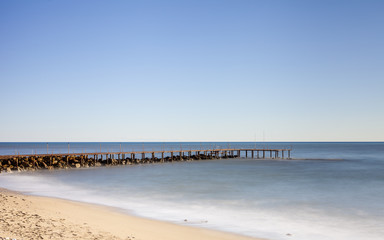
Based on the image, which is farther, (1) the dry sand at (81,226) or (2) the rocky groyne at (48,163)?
(2) the rocky groyne at (48,163)

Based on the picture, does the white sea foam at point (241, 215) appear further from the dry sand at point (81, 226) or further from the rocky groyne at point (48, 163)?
the rocky groyne at point (48, 163)

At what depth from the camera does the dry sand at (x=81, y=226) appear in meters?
9.62

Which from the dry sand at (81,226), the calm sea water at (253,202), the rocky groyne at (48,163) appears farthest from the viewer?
the rocky groyne at (48,163)

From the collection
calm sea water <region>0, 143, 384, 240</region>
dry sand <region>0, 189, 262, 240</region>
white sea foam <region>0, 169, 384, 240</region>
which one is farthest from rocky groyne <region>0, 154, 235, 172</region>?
dry sand <region>0, 189, 262, 240</region>

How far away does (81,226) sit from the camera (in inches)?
432

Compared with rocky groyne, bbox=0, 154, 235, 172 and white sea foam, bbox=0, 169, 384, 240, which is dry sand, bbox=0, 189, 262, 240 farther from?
rocky groyne, bbox=0, 154, 235, 172

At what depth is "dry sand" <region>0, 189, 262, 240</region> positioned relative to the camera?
962 cm

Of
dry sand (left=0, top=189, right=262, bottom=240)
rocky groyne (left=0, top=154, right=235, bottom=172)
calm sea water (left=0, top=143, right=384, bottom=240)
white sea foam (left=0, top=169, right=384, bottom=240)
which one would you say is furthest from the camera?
rocky groyne (left=0, top=154, right=235, bottom=172)

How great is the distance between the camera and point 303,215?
15859 mm

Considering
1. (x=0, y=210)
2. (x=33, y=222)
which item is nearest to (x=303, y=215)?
(x=33, y=222)

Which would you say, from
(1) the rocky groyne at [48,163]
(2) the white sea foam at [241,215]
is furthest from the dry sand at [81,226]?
(1) the rocky groyne at [48,163]

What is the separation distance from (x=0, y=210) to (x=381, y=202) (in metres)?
18.4

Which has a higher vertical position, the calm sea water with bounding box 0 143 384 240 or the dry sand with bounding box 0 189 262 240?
the dry sand with bounding box 0 189 262 240

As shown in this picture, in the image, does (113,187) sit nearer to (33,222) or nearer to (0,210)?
(0,210)
